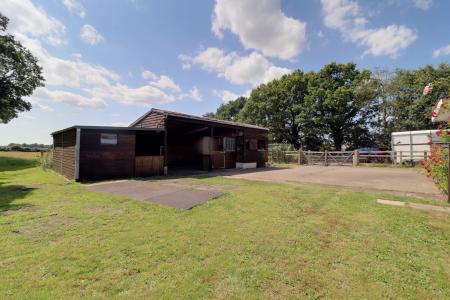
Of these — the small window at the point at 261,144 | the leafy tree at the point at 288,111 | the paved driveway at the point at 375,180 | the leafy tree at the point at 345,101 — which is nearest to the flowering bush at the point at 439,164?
the paved driveway at the point at 375,180

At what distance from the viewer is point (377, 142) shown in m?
24.9

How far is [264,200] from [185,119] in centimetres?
768

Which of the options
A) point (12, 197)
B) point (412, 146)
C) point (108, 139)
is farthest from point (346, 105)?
point (12, 197)

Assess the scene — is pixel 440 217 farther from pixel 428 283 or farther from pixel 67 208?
pixel 67 208

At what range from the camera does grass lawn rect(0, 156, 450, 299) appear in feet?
7.67

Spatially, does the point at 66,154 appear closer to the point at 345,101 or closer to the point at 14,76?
the point at 14,76

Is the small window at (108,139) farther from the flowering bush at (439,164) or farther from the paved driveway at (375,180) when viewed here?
the flowering bush at (439,164)

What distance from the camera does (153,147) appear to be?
Answer: 15.1m

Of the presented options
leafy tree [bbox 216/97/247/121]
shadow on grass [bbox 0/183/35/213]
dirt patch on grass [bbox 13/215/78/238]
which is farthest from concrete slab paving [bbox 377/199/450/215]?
leafy tree [bbox 216/97/247/121]

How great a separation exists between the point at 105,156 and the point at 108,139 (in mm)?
850

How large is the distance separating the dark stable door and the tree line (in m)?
13.2

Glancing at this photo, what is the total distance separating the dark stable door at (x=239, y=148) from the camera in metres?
16.4

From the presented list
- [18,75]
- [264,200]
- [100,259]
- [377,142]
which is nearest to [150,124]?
[264,200]

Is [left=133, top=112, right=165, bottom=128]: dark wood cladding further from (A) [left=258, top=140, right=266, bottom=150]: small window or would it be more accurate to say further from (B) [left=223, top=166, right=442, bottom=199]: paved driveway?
(A) [left=258, top=140, right=266, bottom=150]: small window
